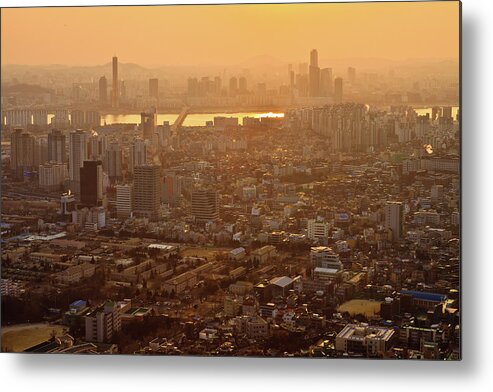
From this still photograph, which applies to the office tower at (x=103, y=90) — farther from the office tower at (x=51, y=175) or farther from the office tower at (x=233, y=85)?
the office tower at (x=233, y=85)

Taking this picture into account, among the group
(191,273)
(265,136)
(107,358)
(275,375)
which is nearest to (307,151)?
(265,136)

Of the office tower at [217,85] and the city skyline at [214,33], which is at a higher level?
the city skyline at [214,33]

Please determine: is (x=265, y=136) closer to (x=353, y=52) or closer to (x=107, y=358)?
(x=353, y=52)

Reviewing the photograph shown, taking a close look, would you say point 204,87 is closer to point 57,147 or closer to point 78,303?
point 57,147

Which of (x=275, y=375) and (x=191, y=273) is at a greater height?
(x=191, y=273)

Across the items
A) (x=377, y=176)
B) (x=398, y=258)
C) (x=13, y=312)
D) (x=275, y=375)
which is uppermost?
(x=377, y=176)

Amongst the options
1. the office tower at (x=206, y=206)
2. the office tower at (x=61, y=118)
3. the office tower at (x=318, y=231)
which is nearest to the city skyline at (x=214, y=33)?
the office tower at (x=61, y=118)
